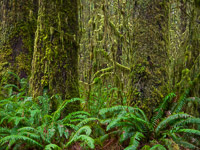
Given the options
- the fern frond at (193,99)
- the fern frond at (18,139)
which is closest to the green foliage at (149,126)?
the fern frond at (193,99)

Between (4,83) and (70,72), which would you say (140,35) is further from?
(4,83)

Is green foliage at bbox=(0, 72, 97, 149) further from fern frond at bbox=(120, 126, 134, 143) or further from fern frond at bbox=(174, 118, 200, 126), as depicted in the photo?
fern frond at bbox=(174, 118, 200, 126)

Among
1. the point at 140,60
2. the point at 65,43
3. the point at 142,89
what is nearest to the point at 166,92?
the point at 142,89

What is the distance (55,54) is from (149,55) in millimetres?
1745

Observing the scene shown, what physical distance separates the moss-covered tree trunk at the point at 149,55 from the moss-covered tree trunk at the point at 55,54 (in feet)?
3.90

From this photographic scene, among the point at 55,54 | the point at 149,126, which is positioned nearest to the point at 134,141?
the point at 149,126

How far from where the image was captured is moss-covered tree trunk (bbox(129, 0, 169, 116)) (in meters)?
3.60

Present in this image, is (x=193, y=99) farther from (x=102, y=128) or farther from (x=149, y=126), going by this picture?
(x=102, y=128)

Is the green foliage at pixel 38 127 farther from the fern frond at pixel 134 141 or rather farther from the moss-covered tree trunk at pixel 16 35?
the moss-covered tree trunk at pixel 16 35

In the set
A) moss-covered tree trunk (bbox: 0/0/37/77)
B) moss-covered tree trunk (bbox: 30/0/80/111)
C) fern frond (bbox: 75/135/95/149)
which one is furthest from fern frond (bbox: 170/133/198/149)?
moss-covered tree trunk (bbox: 0/0/37/77)

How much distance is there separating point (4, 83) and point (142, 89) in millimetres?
3374

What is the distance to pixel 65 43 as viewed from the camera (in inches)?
154

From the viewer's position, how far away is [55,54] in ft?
12.4

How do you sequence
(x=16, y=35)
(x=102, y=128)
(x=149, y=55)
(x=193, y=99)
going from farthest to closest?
(x=16, y=35) < (x=149, y=55) < (x=102, y=128) < (x=193, y=99)
